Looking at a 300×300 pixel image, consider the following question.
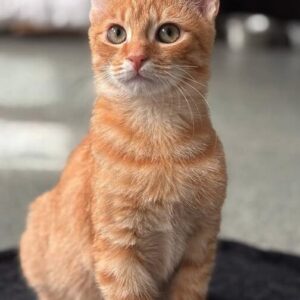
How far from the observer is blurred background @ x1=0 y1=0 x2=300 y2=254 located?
2123 mm

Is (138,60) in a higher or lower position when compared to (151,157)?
higher

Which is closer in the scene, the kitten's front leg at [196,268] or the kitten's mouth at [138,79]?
the kitten's mouth at [138,79]

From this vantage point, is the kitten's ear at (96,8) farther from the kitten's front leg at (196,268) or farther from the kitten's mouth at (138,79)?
the kitten's front leg at (196,268)

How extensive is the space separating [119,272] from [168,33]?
0.41 meters

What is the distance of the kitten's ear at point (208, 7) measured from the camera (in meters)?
1.22

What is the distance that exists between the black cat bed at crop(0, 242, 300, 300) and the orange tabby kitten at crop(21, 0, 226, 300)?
378 mm

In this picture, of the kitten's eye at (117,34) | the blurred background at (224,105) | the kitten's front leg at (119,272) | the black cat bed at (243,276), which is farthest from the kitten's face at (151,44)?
the blurred background at (224,105)

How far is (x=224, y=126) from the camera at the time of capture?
9.11 feet

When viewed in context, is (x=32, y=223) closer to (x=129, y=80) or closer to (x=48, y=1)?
(x=129, y=80)

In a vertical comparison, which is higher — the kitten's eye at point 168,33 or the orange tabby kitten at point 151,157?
the kitten's eye at point 168,33

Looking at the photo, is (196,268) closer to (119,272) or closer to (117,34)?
(119,272)

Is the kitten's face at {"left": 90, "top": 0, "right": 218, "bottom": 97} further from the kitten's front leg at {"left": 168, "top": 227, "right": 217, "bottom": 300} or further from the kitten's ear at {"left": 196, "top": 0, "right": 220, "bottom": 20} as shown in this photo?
the kitten's front leg at {"left": 168, "top": 227, "right": 217, "bottom": 300}

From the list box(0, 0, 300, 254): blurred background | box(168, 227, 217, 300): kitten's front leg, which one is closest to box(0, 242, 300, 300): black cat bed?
box(0, 0, 300, 254): blurred background

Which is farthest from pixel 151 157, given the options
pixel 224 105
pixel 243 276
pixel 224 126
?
pixel 224 105
